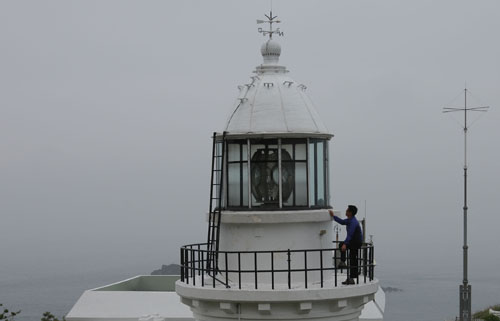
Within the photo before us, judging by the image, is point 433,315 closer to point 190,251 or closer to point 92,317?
point 92,317

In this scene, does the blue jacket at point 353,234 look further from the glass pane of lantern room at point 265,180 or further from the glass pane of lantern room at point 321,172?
the glass pane of lantern room at point 265,180

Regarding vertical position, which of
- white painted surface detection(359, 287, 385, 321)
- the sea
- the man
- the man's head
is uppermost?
the man's head

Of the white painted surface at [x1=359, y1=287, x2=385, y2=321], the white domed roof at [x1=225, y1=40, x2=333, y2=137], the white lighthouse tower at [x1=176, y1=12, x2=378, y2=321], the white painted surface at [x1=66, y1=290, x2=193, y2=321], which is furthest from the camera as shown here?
the white painted surface at [x1=66, y1=290, x2=193, y2=321]

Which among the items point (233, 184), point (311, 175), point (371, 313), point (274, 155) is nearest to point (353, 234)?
point (311, 175)

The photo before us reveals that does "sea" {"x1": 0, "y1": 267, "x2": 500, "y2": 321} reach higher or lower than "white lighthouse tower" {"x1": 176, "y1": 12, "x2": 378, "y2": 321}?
lower

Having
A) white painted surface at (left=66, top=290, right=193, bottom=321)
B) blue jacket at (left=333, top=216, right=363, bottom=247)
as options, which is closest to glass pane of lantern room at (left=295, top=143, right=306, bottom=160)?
blue jacket at (left=333, top=216, right=363, bottom=247)

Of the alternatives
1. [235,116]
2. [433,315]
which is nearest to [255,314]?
[235,116]

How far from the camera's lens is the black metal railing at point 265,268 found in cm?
1504

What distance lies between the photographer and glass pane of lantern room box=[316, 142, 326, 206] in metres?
15.5

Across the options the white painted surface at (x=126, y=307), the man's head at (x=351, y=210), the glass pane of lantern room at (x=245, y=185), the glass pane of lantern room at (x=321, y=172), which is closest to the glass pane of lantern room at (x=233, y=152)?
the glass pane of lantern room at (x=245, y=185)

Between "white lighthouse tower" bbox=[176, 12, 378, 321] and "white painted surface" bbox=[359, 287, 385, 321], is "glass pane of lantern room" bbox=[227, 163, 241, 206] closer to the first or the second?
"white lighthouse tower" bbox=[176, 12, 378, 321]

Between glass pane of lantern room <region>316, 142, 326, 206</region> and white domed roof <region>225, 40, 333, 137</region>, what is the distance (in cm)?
28

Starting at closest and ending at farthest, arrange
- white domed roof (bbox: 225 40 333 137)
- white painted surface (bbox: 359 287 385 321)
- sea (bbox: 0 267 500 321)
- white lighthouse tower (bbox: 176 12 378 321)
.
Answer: white lighthouse tower (bbox: 176 12 378 321), white domed roof (bbox: 225 40 333 137), white painted surface (bbox: 359 287 385 321), sea (bbox: 0 267 500 321)

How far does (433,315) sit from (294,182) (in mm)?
67518
